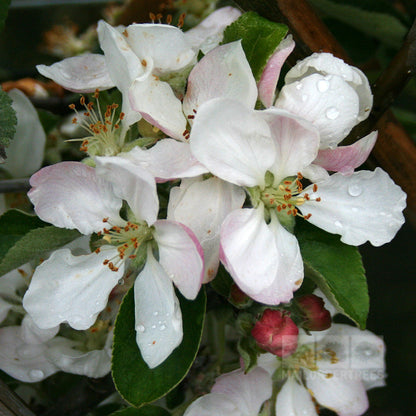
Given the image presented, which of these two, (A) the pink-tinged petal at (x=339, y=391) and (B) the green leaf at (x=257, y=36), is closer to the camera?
(B) the green leaf at (x=257, y=36)

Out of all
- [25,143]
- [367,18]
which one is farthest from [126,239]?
[367,18]

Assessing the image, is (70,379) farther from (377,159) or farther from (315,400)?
(377,159)

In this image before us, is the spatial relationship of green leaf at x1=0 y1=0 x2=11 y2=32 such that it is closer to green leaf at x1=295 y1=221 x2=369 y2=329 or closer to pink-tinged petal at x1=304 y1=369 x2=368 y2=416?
green leaf at x1=295 y1=221 x2=369 y2=329

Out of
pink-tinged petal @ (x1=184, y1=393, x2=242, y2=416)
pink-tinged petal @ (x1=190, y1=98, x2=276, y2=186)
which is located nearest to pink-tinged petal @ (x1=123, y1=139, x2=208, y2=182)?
pink-tinged petal @ (x1=190, y1=98, x2=276, y2=186)

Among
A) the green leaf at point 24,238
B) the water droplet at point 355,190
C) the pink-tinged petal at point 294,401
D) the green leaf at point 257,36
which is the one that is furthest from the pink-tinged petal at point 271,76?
the pink-tinged petal at point 294,401

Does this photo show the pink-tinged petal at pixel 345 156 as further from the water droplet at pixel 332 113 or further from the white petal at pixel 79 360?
the white petal at pixel 79 360

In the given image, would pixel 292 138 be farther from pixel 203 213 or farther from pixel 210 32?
pixel 210 32
